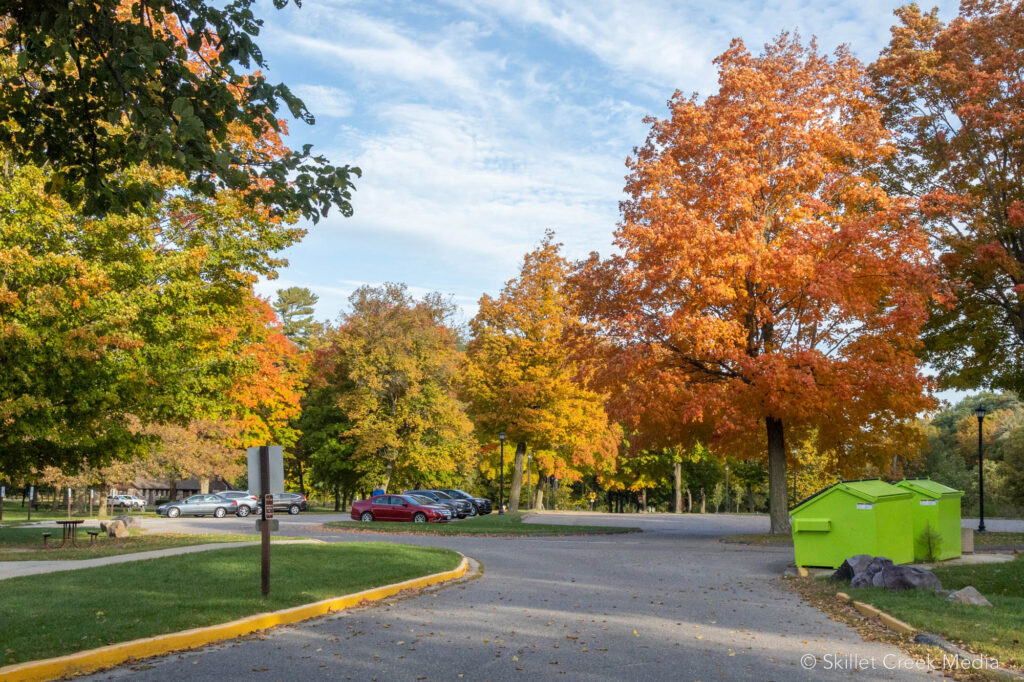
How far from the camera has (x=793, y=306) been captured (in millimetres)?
22203

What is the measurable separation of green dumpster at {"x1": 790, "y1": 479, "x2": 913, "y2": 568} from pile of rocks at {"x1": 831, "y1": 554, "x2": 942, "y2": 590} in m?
1.59

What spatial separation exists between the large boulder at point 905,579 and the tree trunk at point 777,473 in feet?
38.3

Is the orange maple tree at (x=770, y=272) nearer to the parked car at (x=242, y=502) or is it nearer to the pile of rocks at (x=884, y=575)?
the pile of rocks at (x=884, y=575)

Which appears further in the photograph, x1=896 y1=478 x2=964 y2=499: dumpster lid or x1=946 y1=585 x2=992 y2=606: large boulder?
x1=896 y1=478 x2=964 y2=499: dumpster lid

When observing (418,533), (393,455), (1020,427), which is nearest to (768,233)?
(418,533)

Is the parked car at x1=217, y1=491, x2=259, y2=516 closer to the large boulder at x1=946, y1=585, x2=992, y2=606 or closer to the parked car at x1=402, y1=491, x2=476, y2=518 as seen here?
the parked car at x1=402, y1=491, x2=476, y2=518

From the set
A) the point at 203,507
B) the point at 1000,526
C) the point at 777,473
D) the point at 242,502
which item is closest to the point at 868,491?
the point at 777,473

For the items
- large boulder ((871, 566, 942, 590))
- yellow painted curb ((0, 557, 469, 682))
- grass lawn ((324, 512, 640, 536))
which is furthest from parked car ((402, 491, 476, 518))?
large boulder ((871, 566, 942, 590))

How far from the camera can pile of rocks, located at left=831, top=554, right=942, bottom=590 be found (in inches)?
445

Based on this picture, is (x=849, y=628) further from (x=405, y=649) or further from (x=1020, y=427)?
(x=1020, y=427)

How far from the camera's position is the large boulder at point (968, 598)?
Result: 990 cm

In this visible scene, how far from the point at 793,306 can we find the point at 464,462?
3092cm

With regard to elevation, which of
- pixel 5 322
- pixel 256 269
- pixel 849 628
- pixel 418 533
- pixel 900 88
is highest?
pixel 900 88

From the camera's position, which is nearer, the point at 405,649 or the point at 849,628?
the point at 405,649
